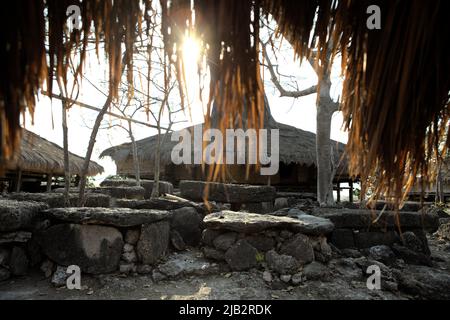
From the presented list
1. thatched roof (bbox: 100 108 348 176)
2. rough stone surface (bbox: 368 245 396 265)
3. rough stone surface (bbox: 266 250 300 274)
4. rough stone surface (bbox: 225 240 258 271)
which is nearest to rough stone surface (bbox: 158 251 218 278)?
rough stone surface (bbox: 225 240 258 271)

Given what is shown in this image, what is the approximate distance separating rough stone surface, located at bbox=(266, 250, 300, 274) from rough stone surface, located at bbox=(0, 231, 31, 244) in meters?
2.88

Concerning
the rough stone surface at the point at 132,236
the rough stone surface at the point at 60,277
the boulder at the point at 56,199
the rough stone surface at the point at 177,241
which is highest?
the boulder at the point at 56,199

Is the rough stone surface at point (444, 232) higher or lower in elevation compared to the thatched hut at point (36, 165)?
lower

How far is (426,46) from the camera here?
29.0 inches

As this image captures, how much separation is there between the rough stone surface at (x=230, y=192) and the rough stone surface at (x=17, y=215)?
9.48ft

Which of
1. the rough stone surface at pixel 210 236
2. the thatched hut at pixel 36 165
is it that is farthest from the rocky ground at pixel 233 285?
the thatched hut at pixel 36 165

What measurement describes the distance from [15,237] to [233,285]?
8.17 feet

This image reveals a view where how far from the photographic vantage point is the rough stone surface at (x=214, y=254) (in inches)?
144

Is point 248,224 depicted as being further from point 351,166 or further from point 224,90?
point 224,90

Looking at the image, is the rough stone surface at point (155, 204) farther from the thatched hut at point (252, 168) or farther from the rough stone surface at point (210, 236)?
the thatched hut at point (252, 168)

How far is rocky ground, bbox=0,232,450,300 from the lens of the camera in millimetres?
2783

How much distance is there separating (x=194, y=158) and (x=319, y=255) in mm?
8658

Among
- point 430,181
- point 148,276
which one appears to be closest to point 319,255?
point 148,276

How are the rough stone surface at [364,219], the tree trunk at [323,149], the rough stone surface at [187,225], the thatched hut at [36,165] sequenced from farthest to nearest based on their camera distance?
the thatched hut at [36,165] → the tree trunk at [323,149] → the rough stone surface at [364,219] → the rough stone surface at [187,225]
